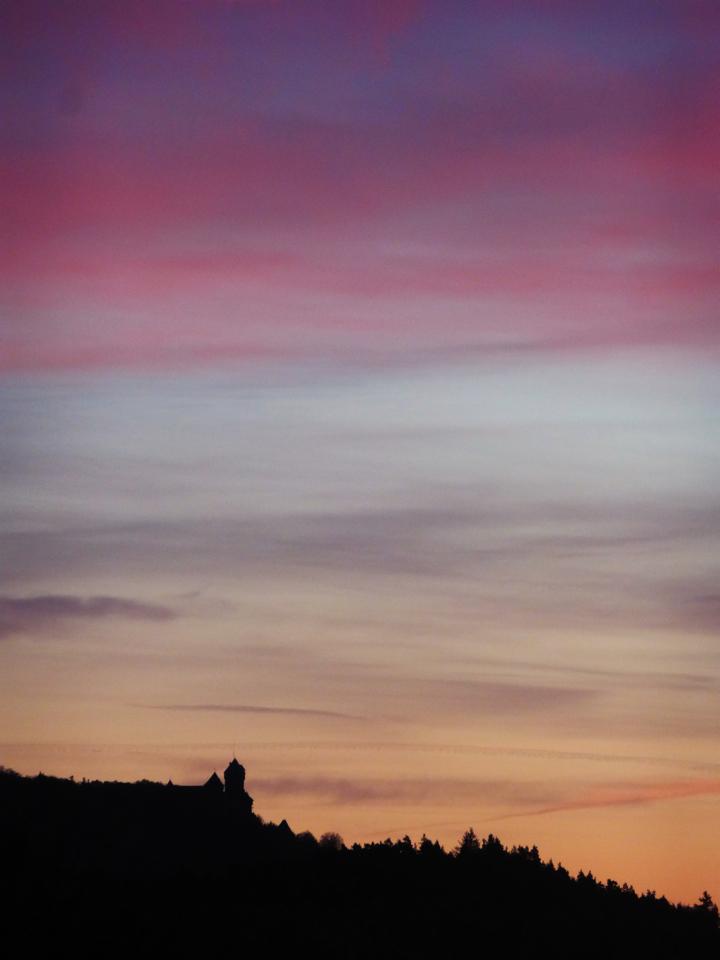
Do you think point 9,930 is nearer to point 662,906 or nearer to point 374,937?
point 374,937

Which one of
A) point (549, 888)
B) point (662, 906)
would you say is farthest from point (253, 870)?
point (662, 906)

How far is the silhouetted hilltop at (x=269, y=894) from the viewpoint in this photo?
146750 mm

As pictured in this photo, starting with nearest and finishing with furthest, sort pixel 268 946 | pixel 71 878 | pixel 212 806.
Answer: pixel 268 946 < pixel 71 878 < pixel 212 806

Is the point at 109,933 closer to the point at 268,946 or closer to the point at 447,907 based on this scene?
the point at 268,946

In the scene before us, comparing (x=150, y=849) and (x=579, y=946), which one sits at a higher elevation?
(x=150, y=849)

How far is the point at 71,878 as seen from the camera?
6693 inches

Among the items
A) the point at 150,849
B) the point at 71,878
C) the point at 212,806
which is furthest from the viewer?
the point at 212,806

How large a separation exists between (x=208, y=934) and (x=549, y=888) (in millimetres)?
38315

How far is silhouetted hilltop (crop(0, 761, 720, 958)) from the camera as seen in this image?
14675 centimetres

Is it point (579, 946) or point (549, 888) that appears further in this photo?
point (549, 888)

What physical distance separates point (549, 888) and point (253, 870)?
28.5 meters

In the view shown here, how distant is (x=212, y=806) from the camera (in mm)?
199875

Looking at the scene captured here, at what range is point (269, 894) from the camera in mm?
153250

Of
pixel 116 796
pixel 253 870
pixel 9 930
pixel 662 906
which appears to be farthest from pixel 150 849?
pixel 662 906
